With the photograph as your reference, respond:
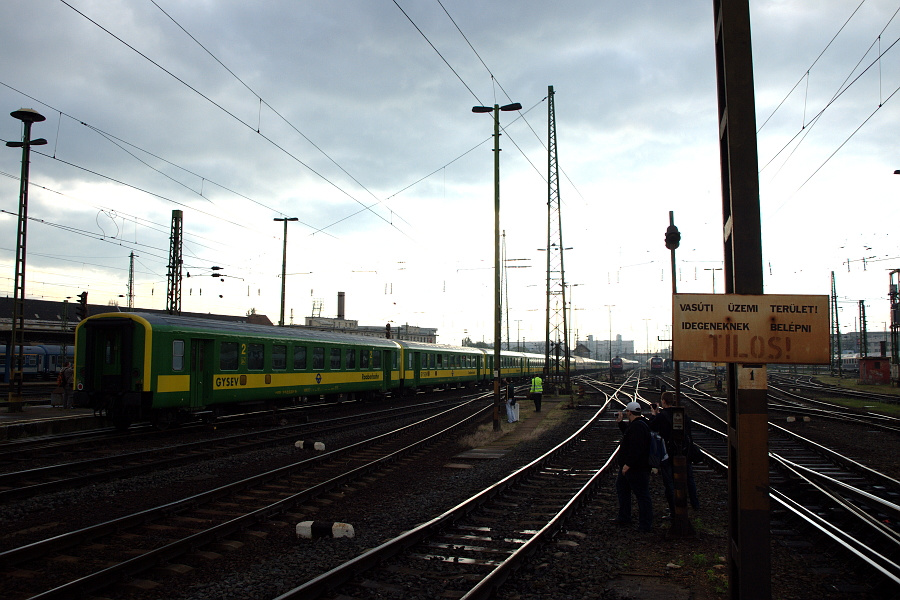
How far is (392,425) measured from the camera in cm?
1861

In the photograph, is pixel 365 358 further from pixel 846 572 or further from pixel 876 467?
pixel 846 572

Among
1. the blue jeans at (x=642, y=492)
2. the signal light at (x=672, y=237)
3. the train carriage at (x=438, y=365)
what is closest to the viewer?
the blue jeans at (x=642, y=492)

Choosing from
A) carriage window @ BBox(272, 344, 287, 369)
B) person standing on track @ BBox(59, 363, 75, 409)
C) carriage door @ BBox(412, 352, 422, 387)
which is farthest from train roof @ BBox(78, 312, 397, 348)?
person standing on track @ BBox(59, 363, 75, 409)

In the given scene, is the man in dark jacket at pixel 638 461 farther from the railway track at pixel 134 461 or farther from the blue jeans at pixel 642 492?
the railway track at pixel 134 461

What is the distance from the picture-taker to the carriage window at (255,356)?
1822 centimetres

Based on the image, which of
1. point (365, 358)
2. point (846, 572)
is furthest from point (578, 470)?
point (365, 358)

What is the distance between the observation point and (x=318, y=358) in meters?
22.2

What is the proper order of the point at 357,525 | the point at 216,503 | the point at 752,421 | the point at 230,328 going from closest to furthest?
the point at 752,421, the point at 357,525, the point at 216,503, the point at 230,328

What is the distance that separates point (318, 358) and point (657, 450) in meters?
16.2

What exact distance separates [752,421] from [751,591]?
47.5 inches

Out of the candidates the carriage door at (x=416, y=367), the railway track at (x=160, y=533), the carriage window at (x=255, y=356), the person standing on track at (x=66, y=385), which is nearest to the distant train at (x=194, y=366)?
the carriage window at (x=255, y=356)

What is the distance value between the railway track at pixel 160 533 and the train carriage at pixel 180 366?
574cm

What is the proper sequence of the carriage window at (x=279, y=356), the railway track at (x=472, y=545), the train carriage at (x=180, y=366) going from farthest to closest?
1. the carriage window at (x=279, y=356)
2. the train carriage at (x=180, y=366)
3. the railway track at (x=472, y=545)

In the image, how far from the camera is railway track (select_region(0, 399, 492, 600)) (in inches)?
216
